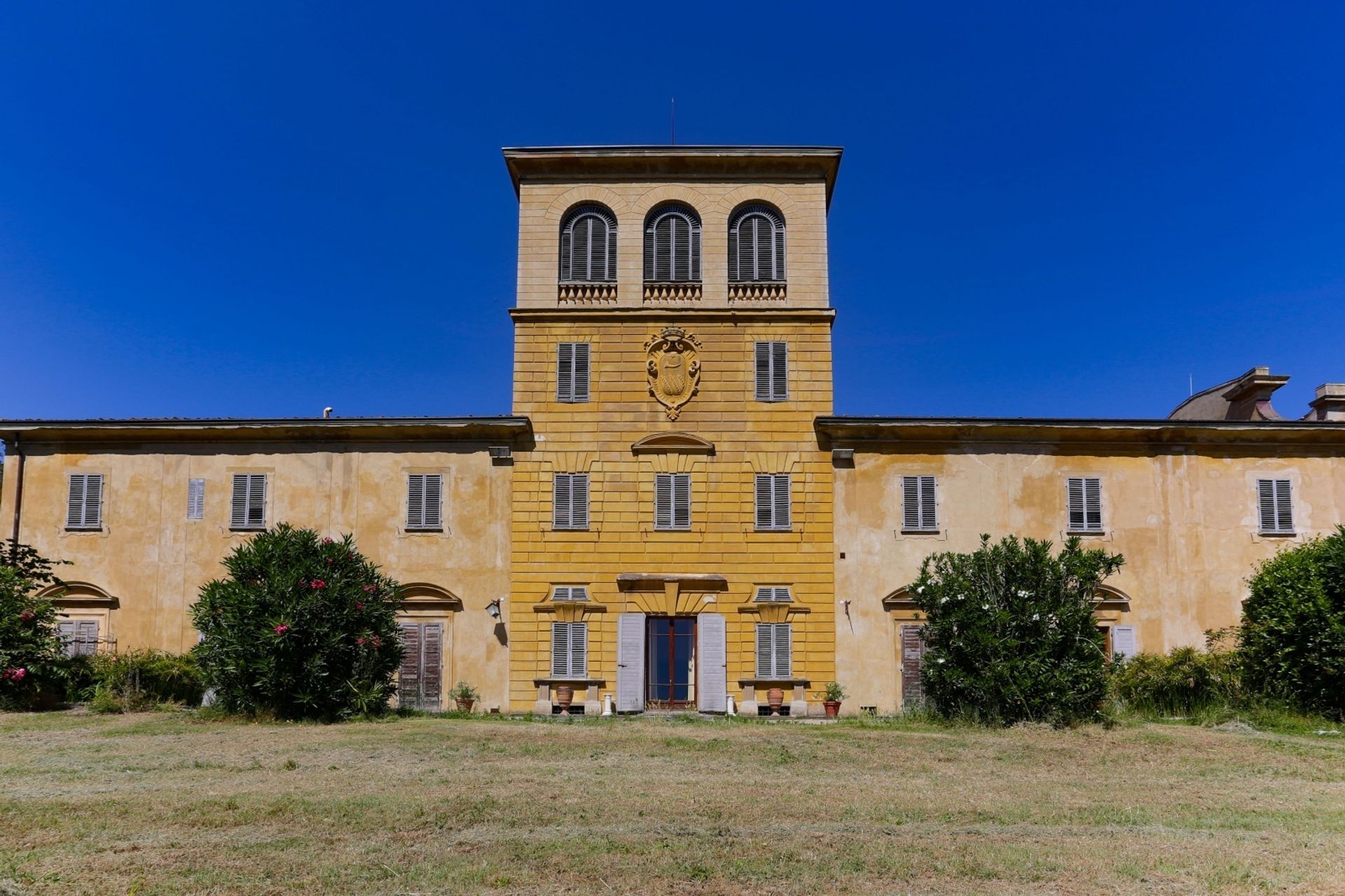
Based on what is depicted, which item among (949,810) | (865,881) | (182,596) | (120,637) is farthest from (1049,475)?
(120,637)

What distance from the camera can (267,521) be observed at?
25.2m

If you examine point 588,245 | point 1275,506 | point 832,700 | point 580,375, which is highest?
point 588,245

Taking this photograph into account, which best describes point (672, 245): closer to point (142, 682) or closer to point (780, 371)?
point (780, 371)

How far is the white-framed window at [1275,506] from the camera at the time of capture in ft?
82.7

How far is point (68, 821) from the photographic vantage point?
35.1 feet

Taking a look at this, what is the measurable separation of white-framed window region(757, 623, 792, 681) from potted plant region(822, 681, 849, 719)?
942 mm

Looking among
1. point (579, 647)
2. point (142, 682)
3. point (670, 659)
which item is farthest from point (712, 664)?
point (142, 682)

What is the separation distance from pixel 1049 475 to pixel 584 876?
62.8ft

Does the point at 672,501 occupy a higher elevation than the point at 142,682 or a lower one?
higher

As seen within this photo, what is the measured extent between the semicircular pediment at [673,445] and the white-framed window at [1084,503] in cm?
841

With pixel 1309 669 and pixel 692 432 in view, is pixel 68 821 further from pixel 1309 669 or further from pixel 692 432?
pixel 1309 669

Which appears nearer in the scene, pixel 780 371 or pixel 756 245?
pixel 780 371

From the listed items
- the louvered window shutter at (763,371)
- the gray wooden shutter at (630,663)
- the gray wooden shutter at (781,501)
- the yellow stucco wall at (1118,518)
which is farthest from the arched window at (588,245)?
the gray wooden shutter at (630,663)

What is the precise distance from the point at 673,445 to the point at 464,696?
24.1 feet
